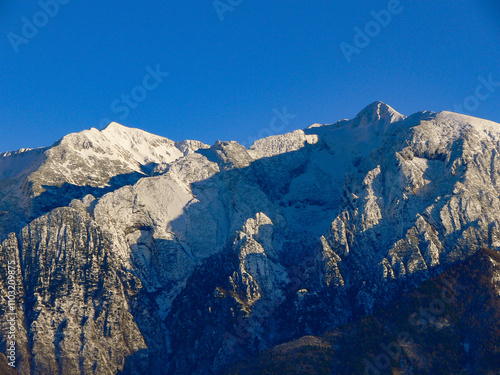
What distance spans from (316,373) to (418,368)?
106 ft

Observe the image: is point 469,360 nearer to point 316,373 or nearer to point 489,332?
point 489,332

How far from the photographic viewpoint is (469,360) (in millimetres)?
198125

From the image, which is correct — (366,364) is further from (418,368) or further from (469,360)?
(469,360)

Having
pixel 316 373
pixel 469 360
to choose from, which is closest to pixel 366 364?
pixel 316 373

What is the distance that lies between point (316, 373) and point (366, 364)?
16267mm

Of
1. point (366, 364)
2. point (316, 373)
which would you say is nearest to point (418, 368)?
point (366, 364)

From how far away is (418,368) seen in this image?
646ft

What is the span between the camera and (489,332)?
198750 millimetres

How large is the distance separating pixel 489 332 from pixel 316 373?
57.1 m

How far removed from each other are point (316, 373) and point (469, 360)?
4906 cm

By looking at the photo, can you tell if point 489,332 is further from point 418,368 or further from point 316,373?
point 316,373

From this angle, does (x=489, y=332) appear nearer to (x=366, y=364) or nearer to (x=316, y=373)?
(x=366, y=364)

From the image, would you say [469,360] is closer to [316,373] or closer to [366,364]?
[366,364]

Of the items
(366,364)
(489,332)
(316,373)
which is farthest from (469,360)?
(316,373)
